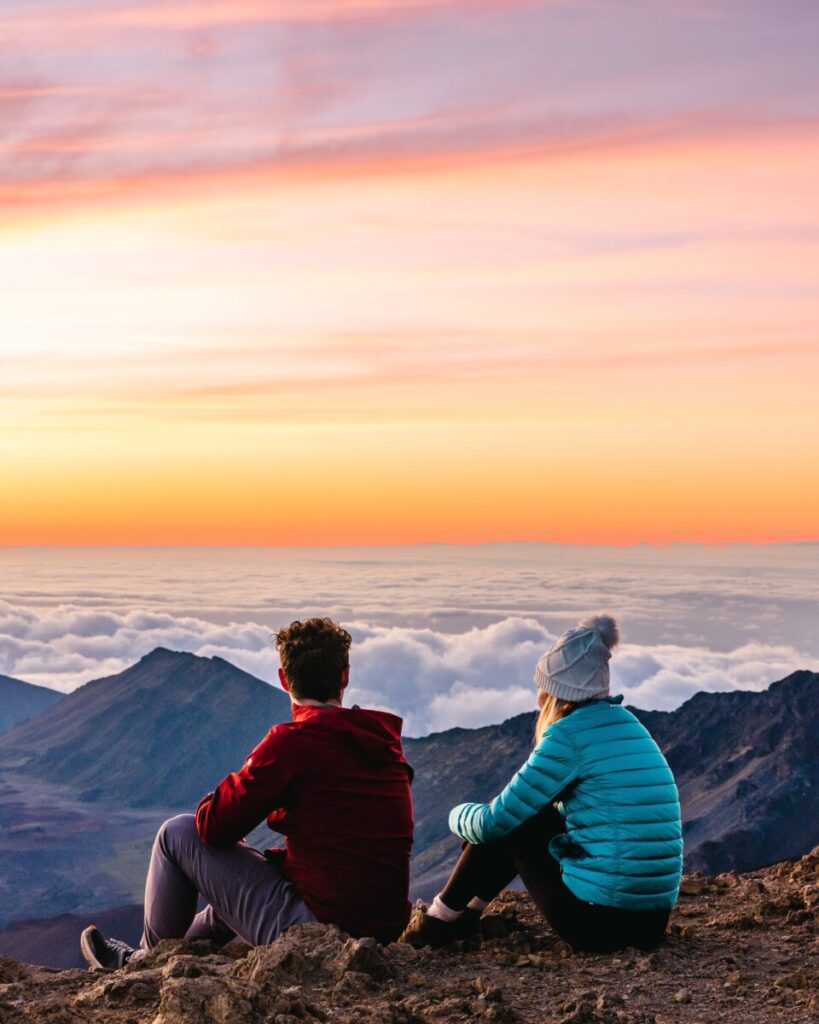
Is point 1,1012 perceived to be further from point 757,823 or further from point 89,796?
point 89,796

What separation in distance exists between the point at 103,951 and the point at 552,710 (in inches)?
114

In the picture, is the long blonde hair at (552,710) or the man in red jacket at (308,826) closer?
the man in red jacket at (308,826)

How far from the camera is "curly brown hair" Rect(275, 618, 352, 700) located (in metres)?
6.36

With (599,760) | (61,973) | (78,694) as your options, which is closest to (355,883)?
(599,760)

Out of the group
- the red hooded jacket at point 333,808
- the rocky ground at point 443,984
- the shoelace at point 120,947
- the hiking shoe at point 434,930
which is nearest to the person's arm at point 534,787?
the red hooded jacket at point 333,808

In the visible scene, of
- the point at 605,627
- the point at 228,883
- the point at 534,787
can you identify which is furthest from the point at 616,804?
the point at 228,883

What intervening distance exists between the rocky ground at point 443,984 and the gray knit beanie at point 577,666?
1.38 metres

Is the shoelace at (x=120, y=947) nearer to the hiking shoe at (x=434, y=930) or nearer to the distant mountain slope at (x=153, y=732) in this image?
the hiking shoe at (x=434, y=930)

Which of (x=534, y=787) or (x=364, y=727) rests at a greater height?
(x=364, y=727)

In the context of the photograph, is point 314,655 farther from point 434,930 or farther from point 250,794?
point 434,930

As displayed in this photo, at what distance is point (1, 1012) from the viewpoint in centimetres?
602

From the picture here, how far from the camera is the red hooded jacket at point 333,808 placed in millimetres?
6398

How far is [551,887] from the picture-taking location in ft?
22.0

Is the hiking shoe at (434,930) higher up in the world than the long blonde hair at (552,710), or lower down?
lower down
